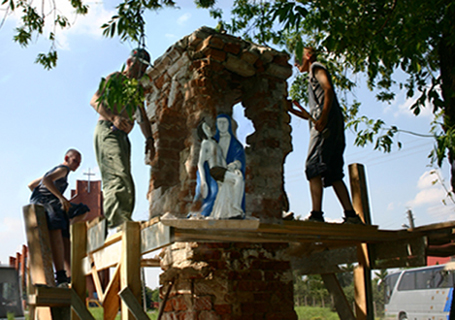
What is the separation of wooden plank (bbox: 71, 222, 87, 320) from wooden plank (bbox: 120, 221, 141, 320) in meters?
1.12

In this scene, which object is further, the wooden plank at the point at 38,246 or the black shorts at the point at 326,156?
the black shorts at the point at 326,156

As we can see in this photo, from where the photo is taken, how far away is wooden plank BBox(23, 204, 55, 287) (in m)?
3.90

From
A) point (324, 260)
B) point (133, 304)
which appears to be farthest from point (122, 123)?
point (324, 260)

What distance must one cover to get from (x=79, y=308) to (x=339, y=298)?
10.9 ft

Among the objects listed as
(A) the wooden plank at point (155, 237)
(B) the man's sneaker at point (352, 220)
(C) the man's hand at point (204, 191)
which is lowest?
(A) the wooden plank at point (155, 237)

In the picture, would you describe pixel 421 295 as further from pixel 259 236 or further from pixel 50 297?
pixel 50 297

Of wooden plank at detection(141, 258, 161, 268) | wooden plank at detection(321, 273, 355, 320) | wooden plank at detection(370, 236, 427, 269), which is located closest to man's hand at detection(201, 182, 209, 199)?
wooden plank at detection(370, 236, 427, 269)

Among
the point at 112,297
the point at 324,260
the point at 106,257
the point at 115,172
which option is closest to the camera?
the point at 112,297

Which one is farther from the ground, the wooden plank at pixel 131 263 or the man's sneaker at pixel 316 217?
the man's sneaker at pixel 316 217

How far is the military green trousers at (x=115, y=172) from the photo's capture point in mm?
4496

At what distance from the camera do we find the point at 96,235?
4270 mm

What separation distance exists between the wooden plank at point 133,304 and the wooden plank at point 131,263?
0.09ft

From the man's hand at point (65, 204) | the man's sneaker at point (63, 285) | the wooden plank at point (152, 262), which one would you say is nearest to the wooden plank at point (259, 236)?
the man's sneaker at point (63, 285)

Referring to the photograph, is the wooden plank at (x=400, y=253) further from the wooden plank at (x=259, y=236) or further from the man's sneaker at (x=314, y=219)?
the man's sneaker at (x=314, y=219)
